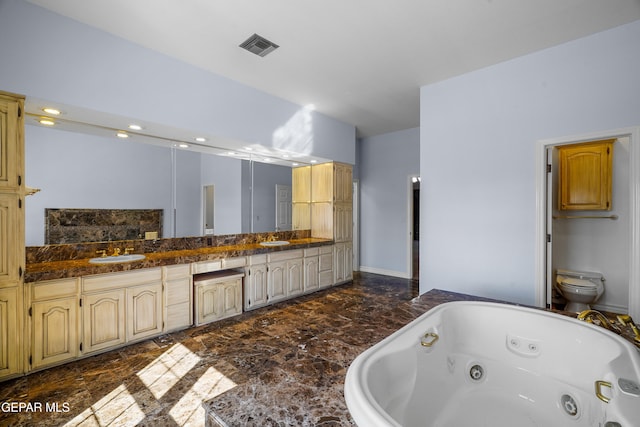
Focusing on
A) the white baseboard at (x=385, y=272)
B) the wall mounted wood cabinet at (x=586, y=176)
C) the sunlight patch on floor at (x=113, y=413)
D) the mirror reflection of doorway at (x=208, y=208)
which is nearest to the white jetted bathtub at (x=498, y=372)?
the sunlight patch on floor at (x=113, y=413)

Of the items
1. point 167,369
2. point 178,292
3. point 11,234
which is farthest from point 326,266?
point 11,234

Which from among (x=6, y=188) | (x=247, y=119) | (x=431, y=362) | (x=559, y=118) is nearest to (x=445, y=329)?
(x=431, y=362)

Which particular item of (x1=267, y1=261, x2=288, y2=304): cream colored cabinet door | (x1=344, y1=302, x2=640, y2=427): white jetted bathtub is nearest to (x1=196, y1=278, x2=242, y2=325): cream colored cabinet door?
(x1=267, y1=261, x2=288, y2=304): cream colored cabinet door

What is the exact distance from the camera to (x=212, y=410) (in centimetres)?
122

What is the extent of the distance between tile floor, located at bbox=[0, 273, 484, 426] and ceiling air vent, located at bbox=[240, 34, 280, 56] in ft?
8.76

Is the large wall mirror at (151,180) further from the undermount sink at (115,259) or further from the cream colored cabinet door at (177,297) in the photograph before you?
the cream colored cabinet door at (177,297)

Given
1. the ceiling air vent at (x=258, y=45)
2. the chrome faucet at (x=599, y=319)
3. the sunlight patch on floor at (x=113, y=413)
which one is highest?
the ceiling air vent at (x=258, y=45)

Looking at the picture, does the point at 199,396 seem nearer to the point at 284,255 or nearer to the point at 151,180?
the point at 284,255

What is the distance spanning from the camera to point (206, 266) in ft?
10.8

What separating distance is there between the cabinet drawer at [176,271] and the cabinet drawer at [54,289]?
0.71 m

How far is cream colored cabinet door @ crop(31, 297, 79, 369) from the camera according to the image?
225cm

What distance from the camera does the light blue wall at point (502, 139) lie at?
2557mm

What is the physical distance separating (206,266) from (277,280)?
1.10 meters

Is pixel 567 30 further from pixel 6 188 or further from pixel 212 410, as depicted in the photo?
pixel 6 188
